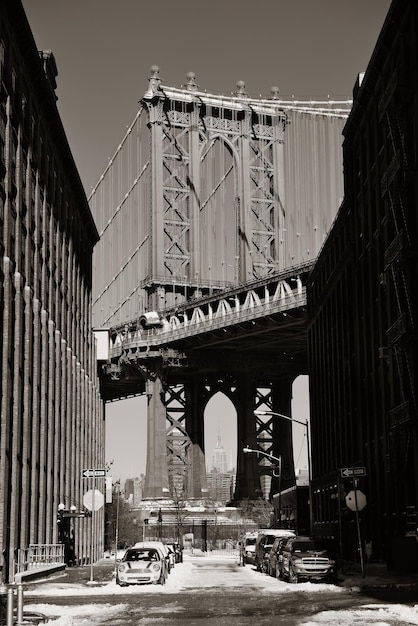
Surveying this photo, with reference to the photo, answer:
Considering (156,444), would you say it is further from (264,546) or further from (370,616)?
(370,616)

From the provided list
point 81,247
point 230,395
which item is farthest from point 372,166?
point 230,395

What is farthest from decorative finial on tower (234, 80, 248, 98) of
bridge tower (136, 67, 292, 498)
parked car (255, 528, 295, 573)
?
parked car (255, 528, 295, 573)

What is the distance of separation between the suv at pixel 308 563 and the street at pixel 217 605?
68cm

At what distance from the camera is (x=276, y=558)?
41.4 meters

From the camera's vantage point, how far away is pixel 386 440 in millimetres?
53156

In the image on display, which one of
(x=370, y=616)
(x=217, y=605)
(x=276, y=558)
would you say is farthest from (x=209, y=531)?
(x=370, y=616)

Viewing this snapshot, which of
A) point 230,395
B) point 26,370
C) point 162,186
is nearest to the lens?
point 26,370

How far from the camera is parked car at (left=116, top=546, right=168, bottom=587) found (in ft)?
115

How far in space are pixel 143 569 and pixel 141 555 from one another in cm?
95

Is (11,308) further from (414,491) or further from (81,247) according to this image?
(81,247)

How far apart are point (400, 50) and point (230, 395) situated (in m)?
96.4

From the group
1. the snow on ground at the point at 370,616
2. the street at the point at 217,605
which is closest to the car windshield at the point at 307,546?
the street at the point at 217,605

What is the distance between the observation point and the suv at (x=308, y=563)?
116 feet

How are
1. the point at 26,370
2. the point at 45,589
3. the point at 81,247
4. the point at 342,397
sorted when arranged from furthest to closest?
the point at 81,247 < the point at 342,397 < the point at 26,370 < the point at 45,589
